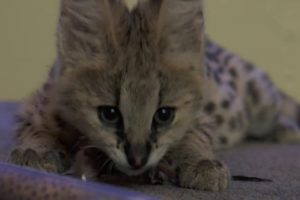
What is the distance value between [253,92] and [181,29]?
0.77 metres

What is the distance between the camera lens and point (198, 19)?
135 cm

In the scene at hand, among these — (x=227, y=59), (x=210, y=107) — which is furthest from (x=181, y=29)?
(x=227, y=59)

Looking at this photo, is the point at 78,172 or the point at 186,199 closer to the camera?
the point at 186,199

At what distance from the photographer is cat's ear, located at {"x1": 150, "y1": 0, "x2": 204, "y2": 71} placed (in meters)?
1.29

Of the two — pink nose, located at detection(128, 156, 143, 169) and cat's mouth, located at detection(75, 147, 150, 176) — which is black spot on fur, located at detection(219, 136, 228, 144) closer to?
cat's mouth, located at detection(75, 147, 150, 176)

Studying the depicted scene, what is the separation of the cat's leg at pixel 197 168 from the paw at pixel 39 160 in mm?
225

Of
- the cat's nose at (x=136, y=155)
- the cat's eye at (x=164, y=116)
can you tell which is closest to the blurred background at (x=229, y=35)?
the cat's eye at (x=164, y=116)

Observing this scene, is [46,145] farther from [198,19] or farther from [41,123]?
[198,19]

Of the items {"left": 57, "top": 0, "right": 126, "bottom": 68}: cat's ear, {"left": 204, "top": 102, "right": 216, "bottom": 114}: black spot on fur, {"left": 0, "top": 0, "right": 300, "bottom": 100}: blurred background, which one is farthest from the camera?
{"left": 0, "top": 0, "right": 300, "bottom": 100}: blurred background

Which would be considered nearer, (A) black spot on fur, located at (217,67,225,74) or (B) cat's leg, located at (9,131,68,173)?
(B) cat's leg, located at (9,131,68,173)

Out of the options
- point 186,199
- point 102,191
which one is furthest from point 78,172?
point 102,191

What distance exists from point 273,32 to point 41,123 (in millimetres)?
1617

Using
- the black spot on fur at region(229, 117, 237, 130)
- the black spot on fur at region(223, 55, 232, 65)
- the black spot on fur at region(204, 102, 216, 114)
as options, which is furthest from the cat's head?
the black spot on fur at region(223, 55, 232, 65)

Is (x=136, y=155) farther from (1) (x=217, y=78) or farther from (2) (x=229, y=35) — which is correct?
(2) (x=229, y=35)
